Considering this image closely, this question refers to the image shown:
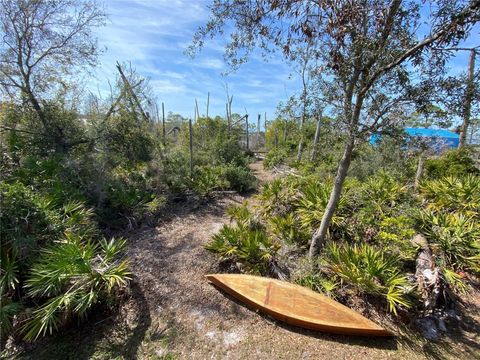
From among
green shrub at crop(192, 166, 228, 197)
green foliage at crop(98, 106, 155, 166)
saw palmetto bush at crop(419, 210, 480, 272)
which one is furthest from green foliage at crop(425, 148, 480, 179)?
green foliage at crop(98, 106, 155, 166)

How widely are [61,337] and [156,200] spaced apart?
4.04 m

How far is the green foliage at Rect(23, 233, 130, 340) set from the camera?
3.16 m

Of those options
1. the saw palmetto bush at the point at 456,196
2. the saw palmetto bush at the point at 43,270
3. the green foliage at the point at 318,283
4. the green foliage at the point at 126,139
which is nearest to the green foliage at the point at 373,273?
the green foliage at the point at 318,283

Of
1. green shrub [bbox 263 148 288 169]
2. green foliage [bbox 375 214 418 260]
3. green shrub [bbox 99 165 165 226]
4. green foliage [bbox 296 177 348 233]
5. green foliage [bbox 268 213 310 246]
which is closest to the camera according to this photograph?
green foliage [bbox 375 214 418 260]

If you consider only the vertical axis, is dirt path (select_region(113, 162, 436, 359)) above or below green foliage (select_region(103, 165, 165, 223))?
below

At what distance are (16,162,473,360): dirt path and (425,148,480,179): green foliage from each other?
5986 millimetres

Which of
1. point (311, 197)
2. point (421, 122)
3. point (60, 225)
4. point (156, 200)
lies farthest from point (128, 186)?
point (421, 122)

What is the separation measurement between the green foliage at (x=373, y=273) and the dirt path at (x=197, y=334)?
0.58 m

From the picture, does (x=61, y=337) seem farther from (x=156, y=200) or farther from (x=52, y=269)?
(x=156, y=200)

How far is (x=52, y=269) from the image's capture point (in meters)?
3.36

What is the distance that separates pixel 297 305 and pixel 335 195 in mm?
1778

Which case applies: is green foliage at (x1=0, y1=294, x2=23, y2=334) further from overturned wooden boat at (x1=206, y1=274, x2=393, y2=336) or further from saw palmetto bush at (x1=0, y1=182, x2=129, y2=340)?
overturned wooden boat at (x1=206, y1=274, x2=393, y2=336)

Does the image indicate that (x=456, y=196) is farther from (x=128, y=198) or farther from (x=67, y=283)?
(x=128, y=198)

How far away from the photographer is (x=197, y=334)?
130 inches
